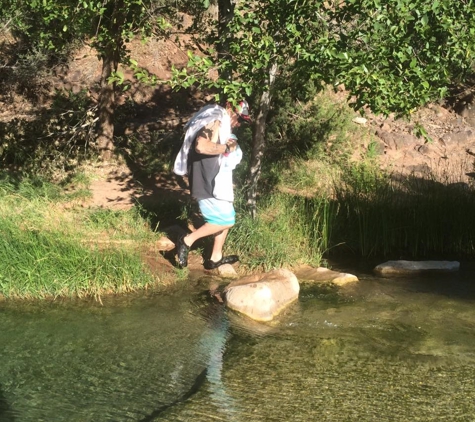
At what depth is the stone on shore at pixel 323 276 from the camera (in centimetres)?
796

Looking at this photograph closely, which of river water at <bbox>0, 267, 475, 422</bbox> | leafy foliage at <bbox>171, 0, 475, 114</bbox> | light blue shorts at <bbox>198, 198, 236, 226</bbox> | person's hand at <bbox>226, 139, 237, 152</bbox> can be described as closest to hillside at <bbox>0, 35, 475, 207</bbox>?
light blue shorts at <bbox>198, 198, 236, 226</bbox>

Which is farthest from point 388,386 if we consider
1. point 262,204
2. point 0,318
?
point 262,204

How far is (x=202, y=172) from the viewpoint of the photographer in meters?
7.59

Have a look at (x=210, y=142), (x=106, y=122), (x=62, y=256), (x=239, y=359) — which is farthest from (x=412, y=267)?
(x=106, y=122)

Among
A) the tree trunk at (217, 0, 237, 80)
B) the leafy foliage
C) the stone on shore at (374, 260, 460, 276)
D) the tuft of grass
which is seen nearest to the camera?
the leafy foliage

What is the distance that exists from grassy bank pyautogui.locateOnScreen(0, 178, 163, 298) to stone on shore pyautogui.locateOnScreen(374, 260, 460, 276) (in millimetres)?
2624

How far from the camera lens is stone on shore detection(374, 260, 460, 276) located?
8422mm

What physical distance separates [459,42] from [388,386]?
2985 mm

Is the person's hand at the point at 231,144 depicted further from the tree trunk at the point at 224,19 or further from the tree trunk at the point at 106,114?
Result: the tree trunk at the point at 106,114

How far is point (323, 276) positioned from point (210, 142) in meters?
1.99

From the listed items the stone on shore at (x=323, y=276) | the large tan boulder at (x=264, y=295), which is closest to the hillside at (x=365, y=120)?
the stone on shore at (x=323, y=276)

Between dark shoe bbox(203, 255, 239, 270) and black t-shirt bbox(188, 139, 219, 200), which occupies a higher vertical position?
black t-shirt bbox(188, 139, 219, 200)

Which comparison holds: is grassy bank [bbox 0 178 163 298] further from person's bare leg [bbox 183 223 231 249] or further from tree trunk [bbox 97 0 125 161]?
tree trunk [bbox 97 0 125 161]

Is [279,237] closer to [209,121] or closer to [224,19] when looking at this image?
[209,121]
